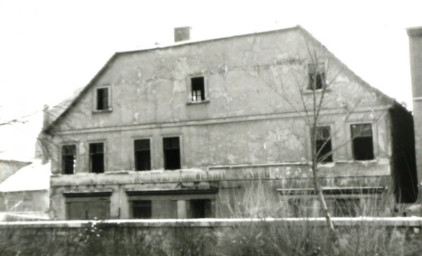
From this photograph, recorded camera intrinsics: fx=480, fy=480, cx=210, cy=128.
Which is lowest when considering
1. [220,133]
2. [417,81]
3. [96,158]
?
[96,158]

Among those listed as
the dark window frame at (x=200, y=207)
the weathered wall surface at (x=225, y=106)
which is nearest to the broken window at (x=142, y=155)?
the weathered wall surface at (x=225, y=106)

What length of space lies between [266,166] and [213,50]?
18.7 ft

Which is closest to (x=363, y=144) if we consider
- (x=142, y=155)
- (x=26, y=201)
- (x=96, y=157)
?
(x=142, y=155)

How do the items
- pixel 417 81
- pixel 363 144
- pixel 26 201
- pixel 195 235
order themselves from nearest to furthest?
pixel 195 235
pixel 417 81
pixel 363 144
pixel 26 201

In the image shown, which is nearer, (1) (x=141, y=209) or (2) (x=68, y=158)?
(1) (x=141, y=209)

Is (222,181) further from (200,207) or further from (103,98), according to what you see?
(103,98)

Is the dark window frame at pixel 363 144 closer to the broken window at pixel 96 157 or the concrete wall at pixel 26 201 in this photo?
the broken window at pixel 96 157

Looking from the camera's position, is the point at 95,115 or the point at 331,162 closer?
the point at 331,162

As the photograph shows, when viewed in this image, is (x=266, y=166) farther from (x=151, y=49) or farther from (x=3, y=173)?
(x=3, y=173)

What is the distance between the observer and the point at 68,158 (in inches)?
937

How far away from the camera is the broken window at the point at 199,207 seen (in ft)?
67.7

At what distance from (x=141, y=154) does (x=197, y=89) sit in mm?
3997

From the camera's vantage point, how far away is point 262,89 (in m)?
20.4

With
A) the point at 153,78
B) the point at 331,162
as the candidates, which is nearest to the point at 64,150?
the point at 153,78
